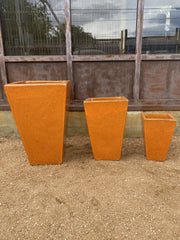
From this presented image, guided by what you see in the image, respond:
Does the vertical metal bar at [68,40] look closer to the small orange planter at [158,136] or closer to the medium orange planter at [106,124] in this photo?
the medium orange planter at [106,124]

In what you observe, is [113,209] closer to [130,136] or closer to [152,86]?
[130,136]

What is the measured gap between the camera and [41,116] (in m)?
1.82

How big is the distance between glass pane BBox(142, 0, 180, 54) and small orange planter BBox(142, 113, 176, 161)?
3.70ft

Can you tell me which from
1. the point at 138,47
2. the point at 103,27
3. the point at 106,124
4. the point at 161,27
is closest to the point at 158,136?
the point at 106,124

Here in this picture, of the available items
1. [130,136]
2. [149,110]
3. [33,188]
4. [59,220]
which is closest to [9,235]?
[59,220]

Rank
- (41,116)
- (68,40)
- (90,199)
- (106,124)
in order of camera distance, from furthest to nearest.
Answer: (68,40)
(106,124)
(41,116)
(90,199)

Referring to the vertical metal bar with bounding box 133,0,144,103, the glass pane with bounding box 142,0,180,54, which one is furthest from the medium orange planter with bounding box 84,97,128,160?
the glass pane with bounding box 142,0,180,54

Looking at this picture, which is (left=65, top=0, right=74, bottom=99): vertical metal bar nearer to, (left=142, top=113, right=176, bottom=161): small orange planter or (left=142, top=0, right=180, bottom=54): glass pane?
(left=142, top=0, right=180, bottom=54): glass pane

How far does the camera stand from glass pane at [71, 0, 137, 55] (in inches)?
92.7

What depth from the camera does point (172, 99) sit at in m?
2.63

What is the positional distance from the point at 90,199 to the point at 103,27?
220cm

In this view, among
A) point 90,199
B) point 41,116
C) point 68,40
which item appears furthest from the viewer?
point 68,40

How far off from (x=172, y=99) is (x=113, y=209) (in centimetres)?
196

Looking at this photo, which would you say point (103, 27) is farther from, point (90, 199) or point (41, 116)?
point (90, 199)
